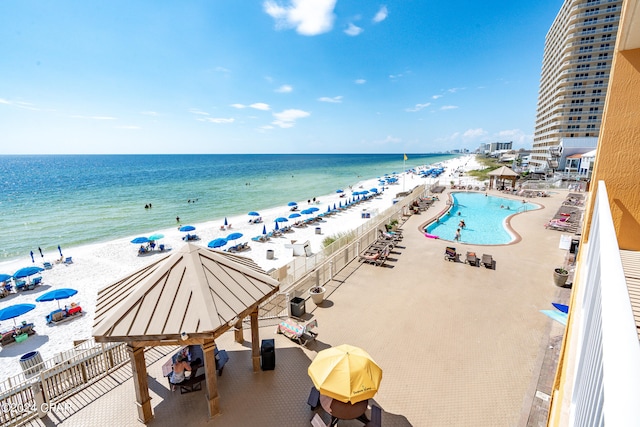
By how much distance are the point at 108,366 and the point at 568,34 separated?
3522 inches

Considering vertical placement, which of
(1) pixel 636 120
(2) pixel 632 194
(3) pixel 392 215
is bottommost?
(3) pixel 392 215

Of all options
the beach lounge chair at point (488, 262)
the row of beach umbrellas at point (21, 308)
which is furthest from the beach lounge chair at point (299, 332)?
the row of beach umbrellas at point (21, 308)

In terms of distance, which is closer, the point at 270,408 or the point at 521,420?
the point at 521,420

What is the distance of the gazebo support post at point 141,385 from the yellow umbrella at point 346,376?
3790mm

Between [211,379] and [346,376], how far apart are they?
124 inches

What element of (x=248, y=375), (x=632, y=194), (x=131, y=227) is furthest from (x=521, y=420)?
(x=131, y=227)

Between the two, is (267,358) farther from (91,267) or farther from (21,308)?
(91,267)

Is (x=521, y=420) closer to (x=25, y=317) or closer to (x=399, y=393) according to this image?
(x=399, y=393)

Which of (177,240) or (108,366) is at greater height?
(108,366)

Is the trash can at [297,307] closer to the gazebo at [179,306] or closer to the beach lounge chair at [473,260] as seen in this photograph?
the gazebo at [179,306]

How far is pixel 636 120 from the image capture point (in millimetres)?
5773

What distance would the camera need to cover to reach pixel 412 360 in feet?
27.9

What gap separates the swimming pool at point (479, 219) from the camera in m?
22.0

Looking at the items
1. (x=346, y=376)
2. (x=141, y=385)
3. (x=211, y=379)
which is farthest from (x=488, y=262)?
(x=141, y=385)
